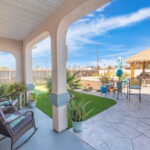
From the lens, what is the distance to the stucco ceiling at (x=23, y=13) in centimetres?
241

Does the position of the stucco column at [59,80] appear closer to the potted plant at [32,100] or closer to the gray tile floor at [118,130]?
the gray tile floor at [118,130]

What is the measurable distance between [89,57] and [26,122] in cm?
1550

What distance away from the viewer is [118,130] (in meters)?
2.92

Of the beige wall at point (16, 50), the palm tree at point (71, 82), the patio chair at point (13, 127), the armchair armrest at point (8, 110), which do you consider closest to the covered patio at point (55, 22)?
the patio chair at point (13, 127)

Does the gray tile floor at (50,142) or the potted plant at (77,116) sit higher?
the potted plant at (77,116)

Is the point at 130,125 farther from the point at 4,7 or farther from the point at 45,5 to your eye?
the point at 4,7

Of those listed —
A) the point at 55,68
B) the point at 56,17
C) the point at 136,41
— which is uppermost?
the point at 136,41

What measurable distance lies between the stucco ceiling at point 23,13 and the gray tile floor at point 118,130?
113 inches

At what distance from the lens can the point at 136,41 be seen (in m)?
11.0

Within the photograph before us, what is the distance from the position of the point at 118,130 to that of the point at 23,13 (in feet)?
11.7

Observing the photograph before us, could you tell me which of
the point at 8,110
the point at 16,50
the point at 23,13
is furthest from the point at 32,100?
the point at 23,13

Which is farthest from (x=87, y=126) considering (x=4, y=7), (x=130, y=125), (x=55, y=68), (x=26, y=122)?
(x=4, y=7)

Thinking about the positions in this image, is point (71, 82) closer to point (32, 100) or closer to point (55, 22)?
point (32, 100)

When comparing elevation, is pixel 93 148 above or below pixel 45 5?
below
